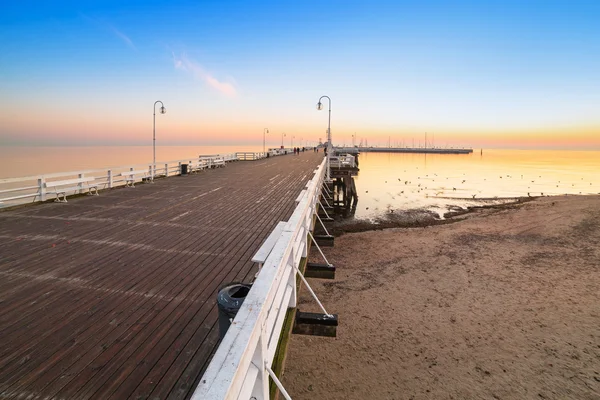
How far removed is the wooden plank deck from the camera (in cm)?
301

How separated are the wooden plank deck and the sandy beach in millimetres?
2922

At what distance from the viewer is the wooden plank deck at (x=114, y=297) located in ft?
9.87

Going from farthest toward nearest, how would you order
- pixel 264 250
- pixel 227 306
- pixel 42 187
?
pixel 42 187
pixel 264 250
pixel 227 306

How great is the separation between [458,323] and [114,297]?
298 inches

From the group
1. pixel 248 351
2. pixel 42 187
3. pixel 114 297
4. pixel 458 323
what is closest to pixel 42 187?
pixel 42 187

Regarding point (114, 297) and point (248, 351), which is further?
point (114, 297)

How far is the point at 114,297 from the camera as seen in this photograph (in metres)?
4.45

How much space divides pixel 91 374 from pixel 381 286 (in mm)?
8684

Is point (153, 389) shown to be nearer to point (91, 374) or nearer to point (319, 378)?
point (91, 374)

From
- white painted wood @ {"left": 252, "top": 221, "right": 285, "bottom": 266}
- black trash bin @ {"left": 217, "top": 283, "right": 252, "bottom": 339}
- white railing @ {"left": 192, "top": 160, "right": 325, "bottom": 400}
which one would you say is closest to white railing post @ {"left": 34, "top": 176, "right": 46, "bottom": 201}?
white painted wood @ {"left": 252, "top": 221, "right": 285, "bottom": 266}

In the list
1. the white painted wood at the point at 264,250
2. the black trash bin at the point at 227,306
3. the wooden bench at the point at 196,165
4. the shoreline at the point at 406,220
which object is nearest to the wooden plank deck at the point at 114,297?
the black trash bin at the point at 227,306

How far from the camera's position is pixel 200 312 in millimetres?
4066

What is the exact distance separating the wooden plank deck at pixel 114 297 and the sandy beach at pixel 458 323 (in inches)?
115

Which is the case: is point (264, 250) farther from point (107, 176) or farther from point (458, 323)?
point (107, 176)
